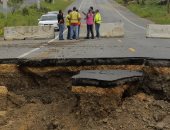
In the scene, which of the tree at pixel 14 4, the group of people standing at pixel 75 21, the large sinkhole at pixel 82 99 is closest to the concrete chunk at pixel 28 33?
the group of people standing at pixel 75 21

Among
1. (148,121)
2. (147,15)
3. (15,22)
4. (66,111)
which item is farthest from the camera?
(147,15)

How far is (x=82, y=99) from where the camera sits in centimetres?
784

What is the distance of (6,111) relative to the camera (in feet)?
28.5

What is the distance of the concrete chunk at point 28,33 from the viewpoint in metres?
30.5

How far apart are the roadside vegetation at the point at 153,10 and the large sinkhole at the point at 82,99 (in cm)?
4278

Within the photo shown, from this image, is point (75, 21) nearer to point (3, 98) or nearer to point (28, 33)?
point (28, 33)

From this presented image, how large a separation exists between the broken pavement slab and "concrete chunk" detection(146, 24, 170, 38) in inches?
917

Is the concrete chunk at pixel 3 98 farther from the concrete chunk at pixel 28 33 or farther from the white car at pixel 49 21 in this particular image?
the white car at pixel 49 21

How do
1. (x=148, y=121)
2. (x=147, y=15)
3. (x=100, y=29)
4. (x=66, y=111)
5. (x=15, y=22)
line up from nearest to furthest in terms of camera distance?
1. (x=148, y=121)
2. (x=66, y=111)
3. (x=100, y=29)
4. (x=15, y=22)
5. (x=147, y=15)

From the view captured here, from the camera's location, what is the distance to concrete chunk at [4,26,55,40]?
30516 mm

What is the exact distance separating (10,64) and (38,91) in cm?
86

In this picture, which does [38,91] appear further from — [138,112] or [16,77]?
[138,112]

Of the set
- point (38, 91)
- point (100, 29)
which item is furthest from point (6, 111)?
point (100, 29)

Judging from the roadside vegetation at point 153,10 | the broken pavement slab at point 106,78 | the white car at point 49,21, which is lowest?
the roadside vegetation at point 153,10
